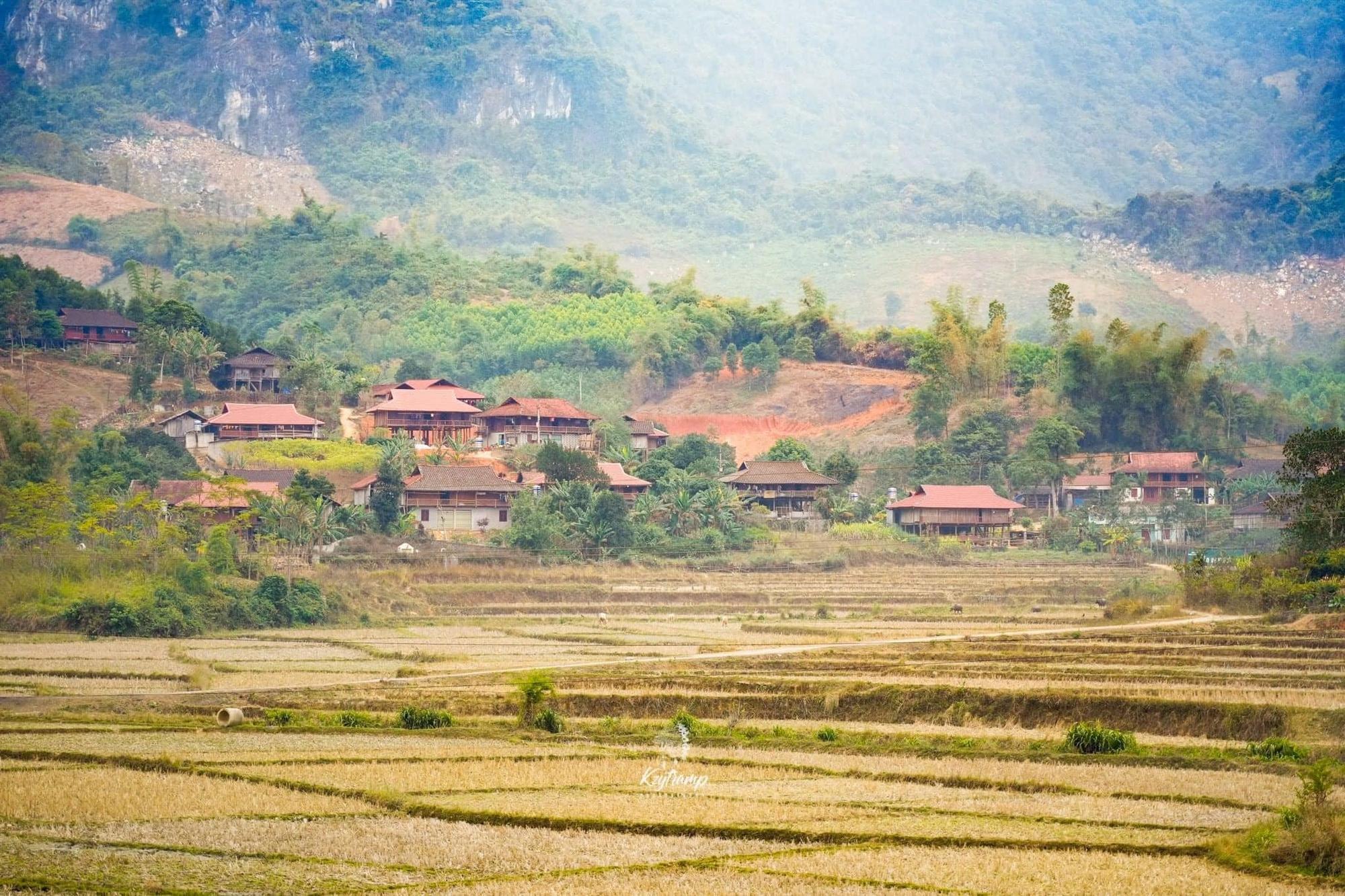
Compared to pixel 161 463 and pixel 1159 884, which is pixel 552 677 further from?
pixel 161 463

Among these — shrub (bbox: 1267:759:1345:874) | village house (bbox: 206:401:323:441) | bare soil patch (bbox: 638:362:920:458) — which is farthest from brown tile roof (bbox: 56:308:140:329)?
shrub (bbox: 1267:759:1345:874)

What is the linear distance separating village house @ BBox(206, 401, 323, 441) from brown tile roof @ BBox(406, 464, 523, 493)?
10.8 m

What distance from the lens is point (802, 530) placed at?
66.4m

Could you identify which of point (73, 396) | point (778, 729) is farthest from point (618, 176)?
point (778, 729)

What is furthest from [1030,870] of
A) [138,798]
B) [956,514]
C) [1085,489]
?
[1085,489]

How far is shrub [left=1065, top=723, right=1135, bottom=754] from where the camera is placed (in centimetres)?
2286

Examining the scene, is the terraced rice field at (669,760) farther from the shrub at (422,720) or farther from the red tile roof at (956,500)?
the red tile roof at (956,500)

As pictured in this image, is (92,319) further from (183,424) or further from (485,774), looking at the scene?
(485,774)

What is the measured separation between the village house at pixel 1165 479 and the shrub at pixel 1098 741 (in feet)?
162

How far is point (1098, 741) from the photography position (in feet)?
75.2

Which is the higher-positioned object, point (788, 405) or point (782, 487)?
point (788, 405)

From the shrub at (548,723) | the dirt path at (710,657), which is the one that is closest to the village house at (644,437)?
the dirt path at (710,657)

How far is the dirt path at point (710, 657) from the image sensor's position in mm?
29812

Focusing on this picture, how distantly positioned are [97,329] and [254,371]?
892 centimetres
